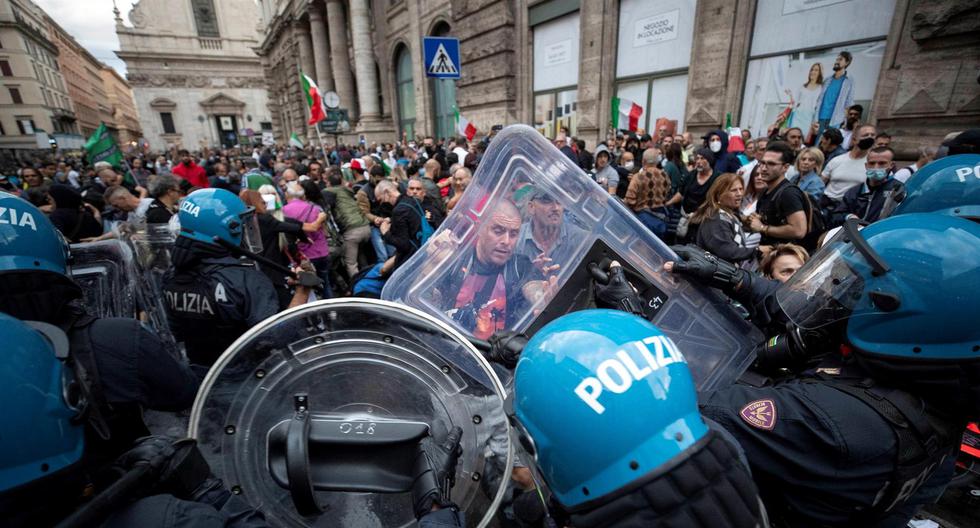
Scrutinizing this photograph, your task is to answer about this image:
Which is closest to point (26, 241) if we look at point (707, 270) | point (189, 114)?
point (707, 270)

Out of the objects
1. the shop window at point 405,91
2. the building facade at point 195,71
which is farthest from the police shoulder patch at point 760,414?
the building facade at point 195,71

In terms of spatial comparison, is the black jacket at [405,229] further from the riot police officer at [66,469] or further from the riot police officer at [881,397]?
the riot police officer at [881,397]

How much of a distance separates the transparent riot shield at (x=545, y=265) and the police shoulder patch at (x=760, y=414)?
0.43m

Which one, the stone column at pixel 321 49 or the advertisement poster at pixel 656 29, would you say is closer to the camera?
the advertisement poster at pixel 656 29

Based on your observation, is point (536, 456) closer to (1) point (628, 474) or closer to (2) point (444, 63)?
(1) point (628, 474)

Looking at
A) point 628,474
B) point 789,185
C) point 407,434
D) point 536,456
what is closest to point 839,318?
point 628,474

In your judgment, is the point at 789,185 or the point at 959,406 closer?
the point at 959,406

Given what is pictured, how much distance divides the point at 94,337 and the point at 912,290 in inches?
93.7

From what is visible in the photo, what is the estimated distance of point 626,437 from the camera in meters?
0.76

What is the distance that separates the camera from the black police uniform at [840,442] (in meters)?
1.00

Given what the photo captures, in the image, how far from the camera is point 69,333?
124 centimetres

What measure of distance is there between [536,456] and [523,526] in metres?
0.45

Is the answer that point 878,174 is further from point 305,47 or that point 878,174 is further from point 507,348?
point 305,47

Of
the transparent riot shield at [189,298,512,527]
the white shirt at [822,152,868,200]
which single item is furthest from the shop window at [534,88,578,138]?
the transparent riot shield at [189,298,512,527]
